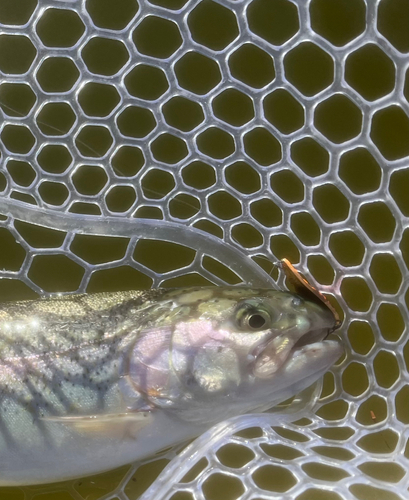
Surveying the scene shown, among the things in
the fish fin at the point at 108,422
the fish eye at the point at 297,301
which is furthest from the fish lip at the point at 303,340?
the fish fin at the point at 108,422

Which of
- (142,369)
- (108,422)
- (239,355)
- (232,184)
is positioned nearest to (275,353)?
(239,355)

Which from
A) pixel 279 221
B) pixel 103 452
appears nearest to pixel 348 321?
pixel 279 221

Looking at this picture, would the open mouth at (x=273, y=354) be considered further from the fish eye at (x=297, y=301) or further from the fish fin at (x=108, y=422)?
the fish fin at (x=108, y=422)

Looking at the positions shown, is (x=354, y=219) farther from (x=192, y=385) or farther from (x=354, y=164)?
(x=192, y=385)

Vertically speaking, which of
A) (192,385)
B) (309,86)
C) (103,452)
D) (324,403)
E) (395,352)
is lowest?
(103,452)

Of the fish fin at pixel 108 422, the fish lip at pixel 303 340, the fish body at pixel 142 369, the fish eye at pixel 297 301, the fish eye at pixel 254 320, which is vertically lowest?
the fish fin at pixel 108 422

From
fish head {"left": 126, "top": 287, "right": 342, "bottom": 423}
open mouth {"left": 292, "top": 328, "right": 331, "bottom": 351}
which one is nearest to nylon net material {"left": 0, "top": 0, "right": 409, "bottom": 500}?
fish head {"left": 126, "top": 287, "right": 342, "bottom": 423}

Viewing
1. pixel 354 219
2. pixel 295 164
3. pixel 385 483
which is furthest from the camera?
pixel 295 164

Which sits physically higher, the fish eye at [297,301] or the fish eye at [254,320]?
the fish eye at [297,301]
